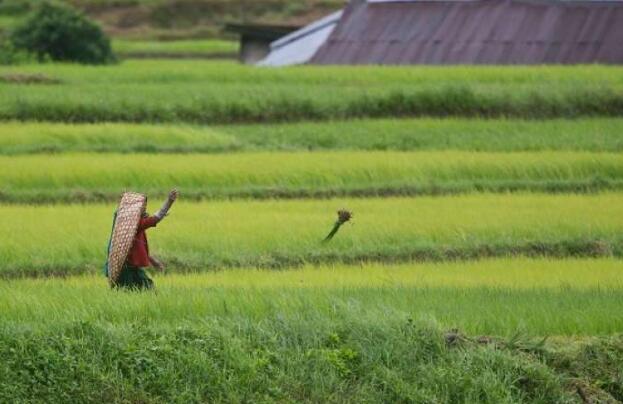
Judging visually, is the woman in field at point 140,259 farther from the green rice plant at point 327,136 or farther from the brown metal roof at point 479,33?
the brown metal roof at point 479,33

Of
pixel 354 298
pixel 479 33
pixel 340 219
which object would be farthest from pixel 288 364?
pixel 479 33

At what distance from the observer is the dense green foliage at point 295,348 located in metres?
6.74

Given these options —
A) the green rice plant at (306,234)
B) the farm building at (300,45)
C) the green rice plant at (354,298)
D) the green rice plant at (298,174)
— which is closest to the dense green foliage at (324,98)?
the green rice plant at (298,174)

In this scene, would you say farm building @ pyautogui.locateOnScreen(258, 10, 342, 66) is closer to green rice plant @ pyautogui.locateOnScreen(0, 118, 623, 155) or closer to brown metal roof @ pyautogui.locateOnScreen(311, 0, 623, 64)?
brown metal roof @ pyautogui.locateOnScreen(311, 0, 623, 64)

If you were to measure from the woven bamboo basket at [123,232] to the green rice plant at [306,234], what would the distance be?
1531 millimetres

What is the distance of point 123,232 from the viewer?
25.4 feet

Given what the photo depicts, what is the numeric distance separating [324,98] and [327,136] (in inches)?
57.0

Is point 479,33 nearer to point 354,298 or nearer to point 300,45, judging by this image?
point 300,45

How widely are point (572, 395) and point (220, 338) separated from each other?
1.64 meters

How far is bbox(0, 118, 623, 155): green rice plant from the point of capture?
14.0 meters

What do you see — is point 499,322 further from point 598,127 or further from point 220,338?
point 598,127

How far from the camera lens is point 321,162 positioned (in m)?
12.9

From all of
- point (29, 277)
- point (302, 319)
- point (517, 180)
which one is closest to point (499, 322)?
point (302, 319)

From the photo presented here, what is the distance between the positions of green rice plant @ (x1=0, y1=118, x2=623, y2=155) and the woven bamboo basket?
586cm
